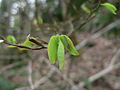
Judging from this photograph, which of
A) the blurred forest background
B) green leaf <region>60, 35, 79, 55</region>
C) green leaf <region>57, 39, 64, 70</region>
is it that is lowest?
green leaf <region>57, 39, 64, 70</region>

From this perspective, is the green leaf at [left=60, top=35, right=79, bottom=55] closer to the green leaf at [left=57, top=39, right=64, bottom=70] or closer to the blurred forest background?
the green leaf at [left=57, top=39, right=64, bottom=70]

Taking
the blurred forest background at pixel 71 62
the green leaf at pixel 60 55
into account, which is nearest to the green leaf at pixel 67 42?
the green leaf at pixel 60 55

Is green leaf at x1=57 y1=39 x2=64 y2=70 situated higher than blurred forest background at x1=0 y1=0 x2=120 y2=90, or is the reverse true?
blurred forest background at x1=0 y1=0 x2=120 y2=90

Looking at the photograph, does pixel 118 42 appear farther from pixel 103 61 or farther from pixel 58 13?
pixel 58 13

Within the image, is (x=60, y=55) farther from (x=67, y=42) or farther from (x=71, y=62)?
(x=71, y=62)

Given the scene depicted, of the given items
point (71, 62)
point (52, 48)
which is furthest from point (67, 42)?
point (71, 62)

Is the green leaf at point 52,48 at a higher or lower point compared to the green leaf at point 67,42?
lower

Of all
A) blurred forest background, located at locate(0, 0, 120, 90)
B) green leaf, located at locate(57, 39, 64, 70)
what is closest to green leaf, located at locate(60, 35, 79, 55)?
green leaf, located at locate(57, 39, 64, 70)

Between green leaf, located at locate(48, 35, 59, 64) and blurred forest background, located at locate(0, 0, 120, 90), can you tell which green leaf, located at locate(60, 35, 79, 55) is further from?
blurred forest background, located at locate(0, 0, 120, 90)

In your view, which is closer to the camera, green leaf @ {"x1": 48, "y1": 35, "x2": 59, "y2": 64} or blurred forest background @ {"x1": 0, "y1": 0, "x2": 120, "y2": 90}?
green leaf @ {"x1": 48, "y1": 35, "x2": 59, "y2": 64}

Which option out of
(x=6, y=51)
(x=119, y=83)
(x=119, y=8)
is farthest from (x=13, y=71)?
(x=119, y=8)

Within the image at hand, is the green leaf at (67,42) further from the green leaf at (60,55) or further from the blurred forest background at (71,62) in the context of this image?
the blurred forest background at (71,62)
